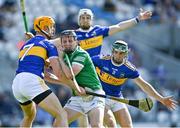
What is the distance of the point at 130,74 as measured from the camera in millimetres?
13359

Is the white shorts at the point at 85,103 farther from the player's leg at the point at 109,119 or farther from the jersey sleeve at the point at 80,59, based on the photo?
the player's leg at the point at 109,119

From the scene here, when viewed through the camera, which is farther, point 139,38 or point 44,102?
point 139,38

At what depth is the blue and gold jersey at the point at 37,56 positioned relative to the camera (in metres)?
12.0

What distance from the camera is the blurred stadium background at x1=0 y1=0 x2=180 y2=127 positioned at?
20975 mm

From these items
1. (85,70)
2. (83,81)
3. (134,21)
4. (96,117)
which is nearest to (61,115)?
(96,117)

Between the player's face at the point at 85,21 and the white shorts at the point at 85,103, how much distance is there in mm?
2194

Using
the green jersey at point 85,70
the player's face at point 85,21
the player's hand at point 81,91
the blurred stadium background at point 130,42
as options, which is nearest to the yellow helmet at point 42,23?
the green jersey at point 85,70

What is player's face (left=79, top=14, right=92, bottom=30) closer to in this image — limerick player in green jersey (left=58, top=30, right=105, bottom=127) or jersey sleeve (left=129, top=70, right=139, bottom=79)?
jersey sleeve (left=129, top=70, right=139, bottom=79)

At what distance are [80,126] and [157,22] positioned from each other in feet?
42.7

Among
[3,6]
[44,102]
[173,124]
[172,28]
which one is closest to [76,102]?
[44,102]

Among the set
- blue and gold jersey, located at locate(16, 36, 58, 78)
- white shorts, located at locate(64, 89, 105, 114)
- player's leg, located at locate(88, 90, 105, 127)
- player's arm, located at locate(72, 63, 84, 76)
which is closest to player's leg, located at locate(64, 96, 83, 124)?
white shorts, located at locate(64, 89, 105, 114)

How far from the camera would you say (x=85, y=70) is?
12.4 meters

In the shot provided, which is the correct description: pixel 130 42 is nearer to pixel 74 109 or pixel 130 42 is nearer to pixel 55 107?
pixel 74 109

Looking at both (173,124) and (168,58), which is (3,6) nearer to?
(168,58)
